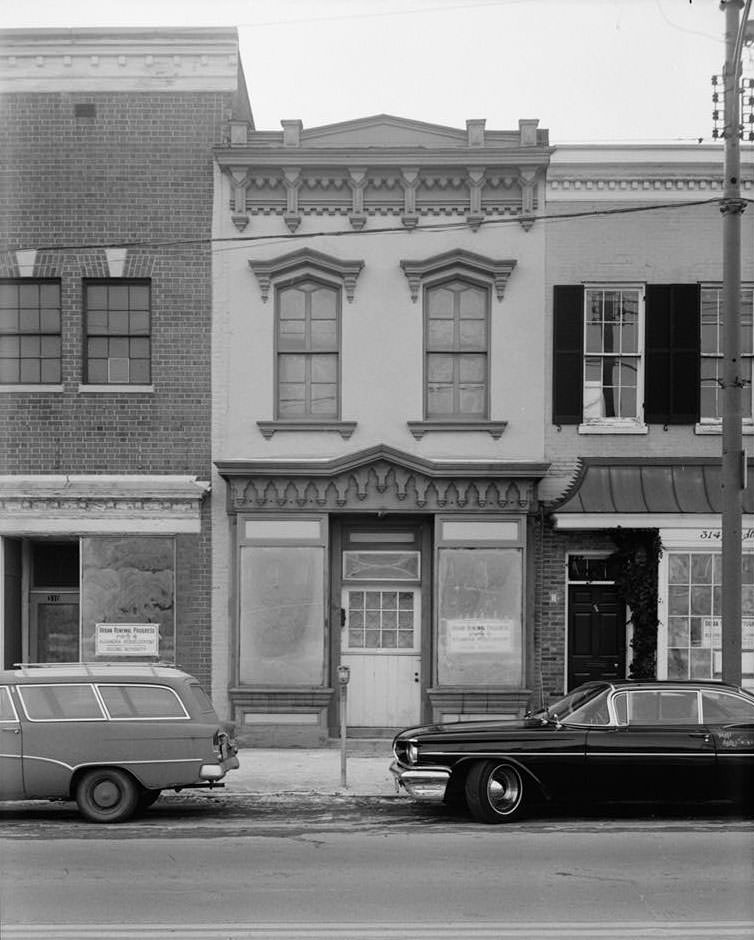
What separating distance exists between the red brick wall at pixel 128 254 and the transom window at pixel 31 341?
238 mm

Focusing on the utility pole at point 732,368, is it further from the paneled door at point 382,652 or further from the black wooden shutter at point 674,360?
the paneled door at point 382,652

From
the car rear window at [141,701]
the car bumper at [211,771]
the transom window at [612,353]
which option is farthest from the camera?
the transom window at [612,353]

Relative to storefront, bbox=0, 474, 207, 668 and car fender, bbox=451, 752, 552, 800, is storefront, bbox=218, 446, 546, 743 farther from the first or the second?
car fender, bbox=451, 752, 552, 800

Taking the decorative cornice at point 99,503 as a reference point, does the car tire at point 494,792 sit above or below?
below

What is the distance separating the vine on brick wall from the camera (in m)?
16.4

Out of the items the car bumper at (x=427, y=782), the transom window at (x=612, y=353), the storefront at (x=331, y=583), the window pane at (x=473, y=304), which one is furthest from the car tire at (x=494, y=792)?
the window pane at (x=473, y=304)

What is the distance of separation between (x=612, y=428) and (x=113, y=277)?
7469 millimetres

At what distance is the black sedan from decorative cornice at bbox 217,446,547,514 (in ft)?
16.8

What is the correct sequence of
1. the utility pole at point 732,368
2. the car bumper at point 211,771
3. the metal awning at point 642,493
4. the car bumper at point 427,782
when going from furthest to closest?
1. the metal awning at point 642,493
2. the utility pole at point 732,368
3. the car bumper at point 211,771
4. the car bumper at point 427,782

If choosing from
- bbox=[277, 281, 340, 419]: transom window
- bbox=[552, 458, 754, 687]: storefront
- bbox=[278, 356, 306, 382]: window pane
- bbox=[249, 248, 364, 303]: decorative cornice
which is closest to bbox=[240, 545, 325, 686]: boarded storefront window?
bbox=[277, 281, 340, 419]: transom window

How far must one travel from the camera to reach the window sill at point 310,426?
16.7 meters

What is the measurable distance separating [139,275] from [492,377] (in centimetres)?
526

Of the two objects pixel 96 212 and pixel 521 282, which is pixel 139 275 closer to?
pixel 96 212

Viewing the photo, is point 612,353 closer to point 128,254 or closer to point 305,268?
point 305,268
